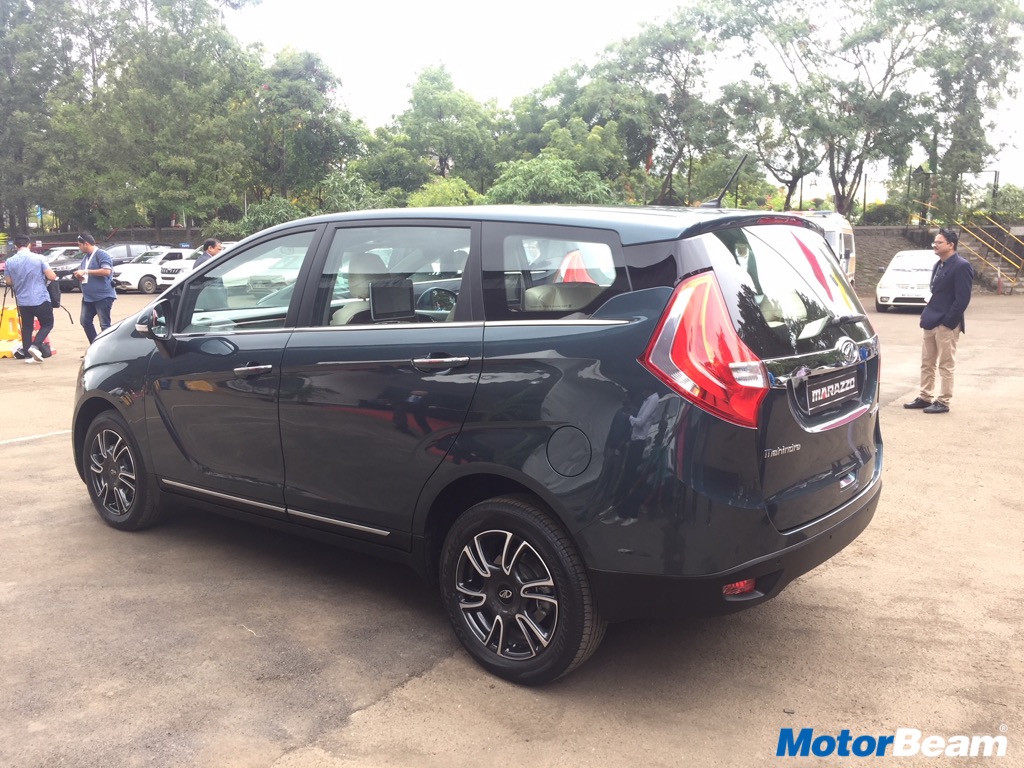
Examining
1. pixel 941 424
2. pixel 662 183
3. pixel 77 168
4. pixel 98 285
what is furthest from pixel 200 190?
pixel 941 424

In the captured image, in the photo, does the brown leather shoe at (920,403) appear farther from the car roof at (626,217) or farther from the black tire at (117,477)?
the black tire at (117,477)

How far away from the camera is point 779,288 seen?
344 centimetres

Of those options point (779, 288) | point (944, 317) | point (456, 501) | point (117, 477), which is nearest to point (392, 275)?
point (456, 501)

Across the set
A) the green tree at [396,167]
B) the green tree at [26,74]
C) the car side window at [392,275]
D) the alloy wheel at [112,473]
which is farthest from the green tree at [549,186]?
the green tree at [26,74]

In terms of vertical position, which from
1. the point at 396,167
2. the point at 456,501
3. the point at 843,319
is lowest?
the point at 456,501

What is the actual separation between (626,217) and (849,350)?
1.03m

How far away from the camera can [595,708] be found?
10.8 ft

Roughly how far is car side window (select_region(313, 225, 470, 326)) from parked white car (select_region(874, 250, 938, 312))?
768 inches

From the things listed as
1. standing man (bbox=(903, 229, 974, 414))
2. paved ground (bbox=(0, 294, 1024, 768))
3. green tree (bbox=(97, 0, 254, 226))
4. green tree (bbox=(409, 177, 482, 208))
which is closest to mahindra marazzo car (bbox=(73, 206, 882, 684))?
paved ground (bbox=(0, 294, 1024, 768))

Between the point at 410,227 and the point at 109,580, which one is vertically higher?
the point at 410,227

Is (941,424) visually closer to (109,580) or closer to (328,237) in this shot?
(328,237)

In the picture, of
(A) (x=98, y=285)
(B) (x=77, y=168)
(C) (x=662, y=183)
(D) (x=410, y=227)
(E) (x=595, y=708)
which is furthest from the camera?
(B) (x=77, y=168)

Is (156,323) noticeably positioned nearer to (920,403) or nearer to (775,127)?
(920,403)

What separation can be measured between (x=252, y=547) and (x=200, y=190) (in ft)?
116
